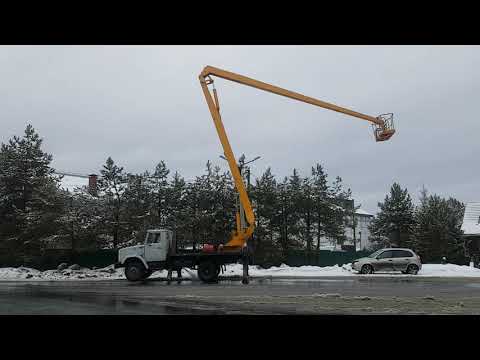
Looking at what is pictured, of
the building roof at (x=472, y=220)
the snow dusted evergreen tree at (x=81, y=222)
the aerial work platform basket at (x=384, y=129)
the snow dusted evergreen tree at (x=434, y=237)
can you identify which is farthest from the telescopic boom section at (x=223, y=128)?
the building roof at (x=472, y=220)

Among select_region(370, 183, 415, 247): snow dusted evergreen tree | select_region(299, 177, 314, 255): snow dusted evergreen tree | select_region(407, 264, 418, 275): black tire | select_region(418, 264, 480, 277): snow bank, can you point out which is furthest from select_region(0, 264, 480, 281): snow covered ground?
select_region(370, 183, 415, 247): snow dusted evergreen tree

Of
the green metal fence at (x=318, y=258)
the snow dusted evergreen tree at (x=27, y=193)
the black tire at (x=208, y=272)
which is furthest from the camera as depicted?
the green metal fence at (x=318, y=258)

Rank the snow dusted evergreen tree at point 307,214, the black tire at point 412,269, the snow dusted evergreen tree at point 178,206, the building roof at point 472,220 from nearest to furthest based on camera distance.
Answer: the black tire at point 412,269 < the snow dusted evergreen tree at point 178,206 < the snow dusted evergreen tree at point 307,214 < the building roof at point 472,220

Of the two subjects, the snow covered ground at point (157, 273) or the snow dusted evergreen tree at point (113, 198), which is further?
the snow dusted evergreen tree at point (113, 198)

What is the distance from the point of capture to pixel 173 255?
23.3 metres

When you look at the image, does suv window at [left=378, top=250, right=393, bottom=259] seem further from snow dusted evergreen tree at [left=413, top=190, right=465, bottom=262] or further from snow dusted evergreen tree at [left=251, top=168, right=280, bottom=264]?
snow dusted evergreen tree at [left=413, top=190, right=465, bottom=262]

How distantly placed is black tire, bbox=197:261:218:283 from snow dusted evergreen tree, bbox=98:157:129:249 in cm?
1408

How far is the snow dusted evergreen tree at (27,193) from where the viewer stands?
109 feet

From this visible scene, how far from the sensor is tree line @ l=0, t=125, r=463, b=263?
33.8 m

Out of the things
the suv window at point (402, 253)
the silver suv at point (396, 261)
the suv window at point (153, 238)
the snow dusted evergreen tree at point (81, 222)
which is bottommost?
the silver suv at point (396, 261)

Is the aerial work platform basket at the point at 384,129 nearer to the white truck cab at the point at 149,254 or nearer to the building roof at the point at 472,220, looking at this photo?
the white truck cab at the point at 149,254

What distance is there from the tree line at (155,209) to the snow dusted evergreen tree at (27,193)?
7 cm
